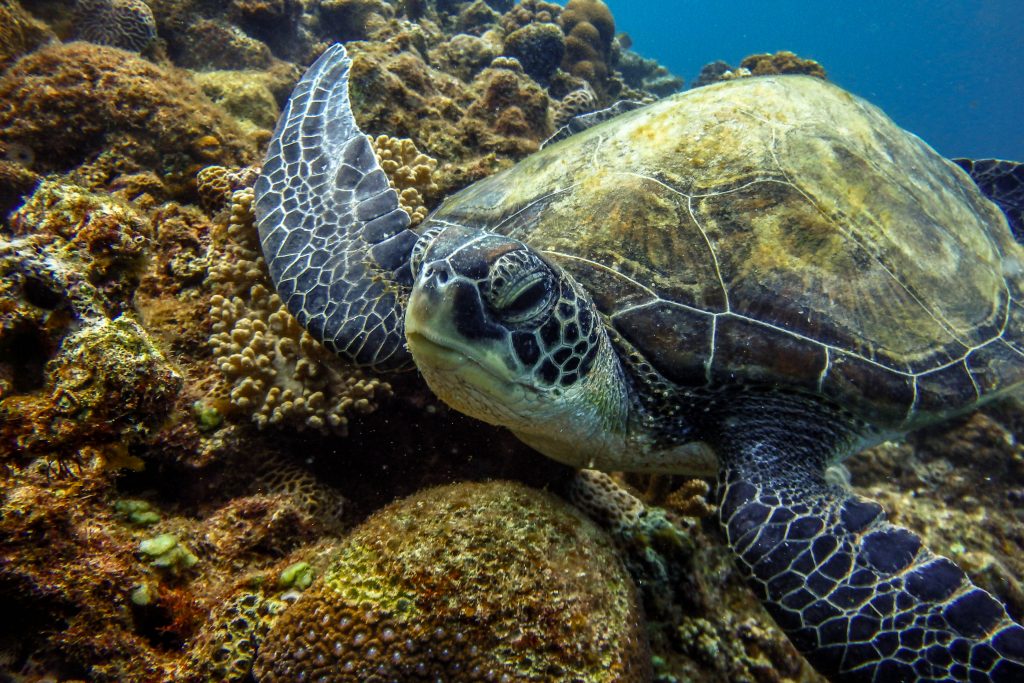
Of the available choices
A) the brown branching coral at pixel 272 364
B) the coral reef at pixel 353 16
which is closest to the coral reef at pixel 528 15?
the coral reef at pixel 353 16

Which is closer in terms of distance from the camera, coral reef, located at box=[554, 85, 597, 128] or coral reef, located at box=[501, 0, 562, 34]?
coral reef, located at box=[554, 85, 597, 128]

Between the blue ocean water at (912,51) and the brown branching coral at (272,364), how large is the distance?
67.4m

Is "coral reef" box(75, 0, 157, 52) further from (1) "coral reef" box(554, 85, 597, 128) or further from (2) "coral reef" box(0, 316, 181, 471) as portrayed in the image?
(2) "coral reef" box(0, 316, 181, 471)

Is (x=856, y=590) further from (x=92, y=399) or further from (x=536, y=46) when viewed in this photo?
(x=536, y=46)

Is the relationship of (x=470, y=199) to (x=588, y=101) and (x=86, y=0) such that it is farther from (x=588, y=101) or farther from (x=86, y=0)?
(x=86, y=0)

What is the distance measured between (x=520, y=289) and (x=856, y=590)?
177 centimetres

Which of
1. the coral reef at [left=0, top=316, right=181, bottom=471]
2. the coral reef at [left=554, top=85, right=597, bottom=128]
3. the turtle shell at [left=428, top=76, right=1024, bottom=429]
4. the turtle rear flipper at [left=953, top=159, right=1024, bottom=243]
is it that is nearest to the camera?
the coral reef at [left=0, top=316, right=181, bottom=471]

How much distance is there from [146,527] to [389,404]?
1.09m

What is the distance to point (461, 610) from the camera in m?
1.42

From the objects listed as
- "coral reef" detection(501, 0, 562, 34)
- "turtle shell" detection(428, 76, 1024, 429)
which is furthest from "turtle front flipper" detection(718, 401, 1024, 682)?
"coral reef" detection(501, 0, 562, 34)

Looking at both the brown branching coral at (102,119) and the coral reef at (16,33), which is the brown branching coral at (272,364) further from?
the coral reef at (16,33)

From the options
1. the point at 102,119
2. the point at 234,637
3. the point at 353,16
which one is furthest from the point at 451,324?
the point at 353,16

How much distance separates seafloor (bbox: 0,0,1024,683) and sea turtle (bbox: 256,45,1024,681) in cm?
31

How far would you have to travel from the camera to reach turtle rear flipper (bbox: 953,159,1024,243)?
433 cm
